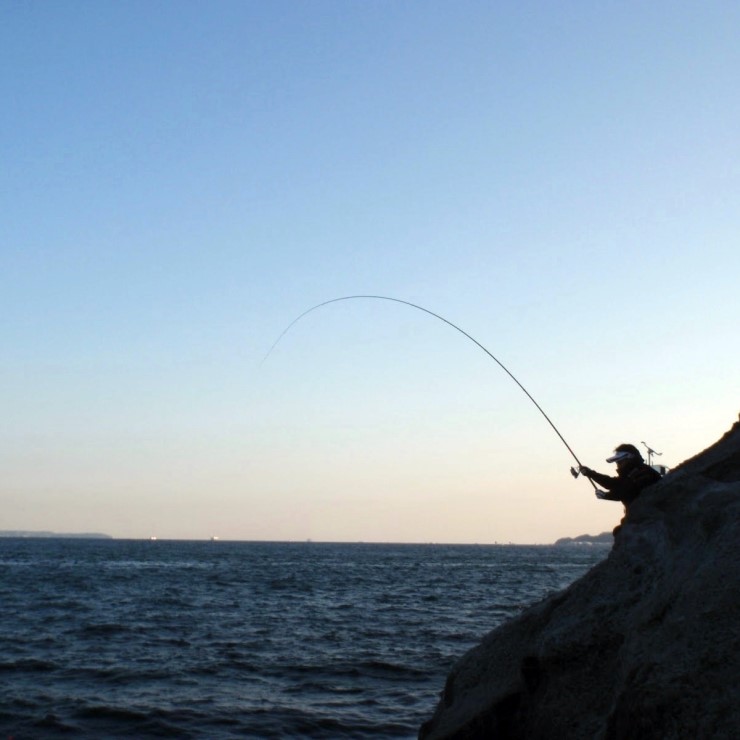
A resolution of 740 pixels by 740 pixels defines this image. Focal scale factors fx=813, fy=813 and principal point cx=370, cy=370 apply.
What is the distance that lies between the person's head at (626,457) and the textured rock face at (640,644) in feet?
1.22

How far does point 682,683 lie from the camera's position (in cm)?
388

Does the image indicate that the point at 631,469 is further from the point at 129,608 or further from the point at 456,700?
the point at 129,608

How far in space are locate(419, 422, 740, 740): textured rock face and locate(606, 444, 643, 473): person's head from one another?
373 millimetres

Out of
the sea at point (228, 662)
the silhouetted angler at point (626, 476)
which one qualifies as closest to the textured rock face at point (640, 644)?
the silhouetted angler at point (626, 476)

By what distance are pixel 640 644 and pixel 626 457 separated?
256 centimetres

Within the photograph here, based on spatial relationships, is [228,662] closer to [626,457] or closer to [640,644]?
[626,457]

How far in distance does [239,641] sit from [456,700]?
1415 cm

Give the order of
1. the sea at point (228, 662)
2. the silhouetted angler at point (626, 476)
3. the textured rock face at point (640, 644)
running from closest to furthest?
the textured rock face at point (640, 644), the silhouetted angler at point (626, 476), the sea at point (228, 662)

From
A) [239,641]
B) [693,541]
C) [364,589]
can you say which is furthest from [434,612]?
[693,541]

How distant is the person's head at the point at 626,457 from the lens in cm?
674

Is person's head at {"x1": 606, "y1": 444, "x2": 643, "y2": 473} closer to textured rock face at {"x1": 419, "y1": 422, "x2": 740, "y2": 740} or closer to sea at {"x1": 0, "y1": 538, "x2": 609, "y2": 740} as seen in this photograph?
textured rock face at {"x1": 419, "y1": 422, "x2": 740, "y2": 740}

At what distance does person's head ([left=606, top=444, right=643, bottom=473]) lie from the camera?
22.1ft

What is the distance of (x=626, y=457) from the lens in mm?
6777

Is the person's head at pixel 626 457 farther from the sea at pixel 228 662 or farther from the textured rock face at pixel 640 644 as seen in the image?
the sea at pixel 228 662
